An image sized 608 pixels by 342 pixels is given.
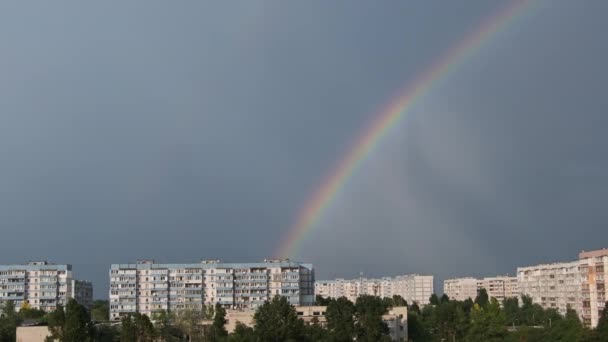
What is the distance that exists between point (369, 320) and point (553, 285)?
5436 cm

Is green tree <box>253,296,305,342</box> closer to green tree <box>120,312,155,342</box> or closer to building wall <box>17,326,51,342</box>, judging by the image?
green tree <box>120,312,155,342</box>


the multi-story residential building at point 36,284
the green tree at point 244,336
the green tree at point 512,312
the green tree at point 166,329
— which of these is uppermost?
the multi-story residential building at point 36,284

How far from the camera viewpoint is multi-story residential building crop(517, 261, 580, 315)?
3258 inches

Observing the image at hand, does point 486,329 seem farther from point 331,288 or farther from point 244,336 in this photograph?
point 331,288

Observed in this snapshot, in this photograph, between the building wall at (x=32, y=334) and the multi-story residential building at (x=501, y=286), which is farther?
the multi-story residential building at (x=501, y=286)

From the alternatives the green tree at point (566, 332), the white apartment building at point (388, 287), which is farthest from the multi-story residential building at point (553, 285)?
the white apartment building at point (388, 287)

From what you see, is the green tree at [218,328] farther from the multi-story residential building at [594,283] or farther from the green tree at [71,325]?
the multi-story residential building at [594,283]

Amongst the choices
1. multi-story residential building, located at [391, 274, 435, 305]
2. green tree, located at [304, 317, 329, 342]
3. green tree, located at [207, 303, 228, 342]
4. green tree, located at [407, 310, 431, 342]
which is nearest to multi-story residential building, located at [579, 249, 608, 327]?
green tree, located at [407, 310, 431, 342]

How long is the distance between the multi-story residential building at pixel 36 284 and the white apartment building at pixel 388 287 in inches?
2872

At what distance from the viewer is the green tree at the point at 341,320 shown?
4169cm

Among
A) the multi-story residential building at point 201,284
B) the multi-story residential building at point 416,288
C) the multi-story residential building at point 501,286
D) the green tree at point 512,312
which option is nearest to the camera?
the multi-story residential building at point 201,284

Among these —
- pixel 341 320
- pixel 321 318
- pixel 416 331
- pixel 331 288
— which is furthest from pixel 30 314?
pixel 331 288

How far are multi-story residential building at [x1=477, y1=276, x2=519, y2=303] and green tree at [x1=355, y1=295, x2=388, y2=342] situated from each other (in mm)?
90888

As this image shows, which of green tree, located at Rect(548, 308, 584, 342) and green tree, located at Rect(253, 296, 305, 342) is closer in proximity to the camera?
green tree, located at Rect(253, 296, 305, 342)
